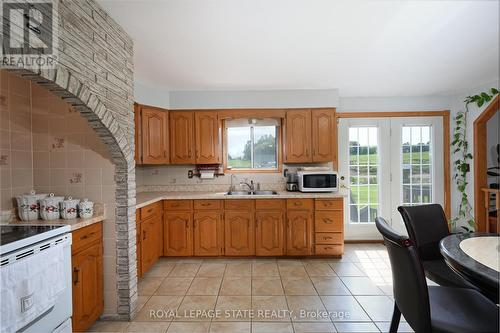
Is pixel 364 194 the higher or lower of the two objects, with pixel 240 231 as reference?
higher

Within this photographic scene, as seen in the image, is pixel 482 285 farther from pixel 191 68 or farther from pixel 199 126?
pixel 199 126

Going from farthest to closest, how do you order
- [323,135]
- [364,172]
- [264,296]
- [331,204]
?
[364,172] → [323,135] → [331,204] → [264,296]

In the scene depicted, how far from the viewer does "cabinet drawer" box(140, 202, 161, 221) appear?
2807 millimetres

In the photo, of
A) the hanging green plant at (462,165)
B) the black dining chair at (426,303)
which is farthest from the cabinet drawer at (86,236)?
the hanging green plant at (462,165)

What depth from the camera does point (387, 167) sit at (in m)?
4.00

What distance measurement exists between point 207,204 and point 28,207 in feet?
6.11

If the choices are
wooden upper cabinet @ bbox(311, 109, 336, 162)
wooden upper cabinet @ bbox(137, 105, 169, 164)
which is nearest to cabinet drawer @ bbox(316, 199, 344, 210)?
wooden upper cabinet @ bbox(311, 109, 336, 162)

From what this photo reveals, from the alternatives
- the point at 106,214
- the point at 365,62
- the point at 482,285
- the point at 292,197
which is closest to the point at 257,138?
the point at 292,197

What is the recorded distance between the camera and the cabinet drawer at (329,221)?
3361mm

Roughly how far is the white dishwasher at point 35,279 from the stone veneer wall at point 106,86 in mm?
478

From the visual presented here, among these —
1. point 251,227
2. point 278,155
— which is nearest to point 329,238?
point 251,227

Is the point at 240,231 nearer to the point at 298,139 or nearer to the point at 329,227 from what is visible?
the point at 329,227

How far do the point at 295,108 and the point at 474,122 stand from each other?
8.20 ft

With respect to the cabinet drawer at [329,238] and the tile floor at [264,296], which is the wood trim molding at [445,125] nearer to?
the tile floor at [264,296]
